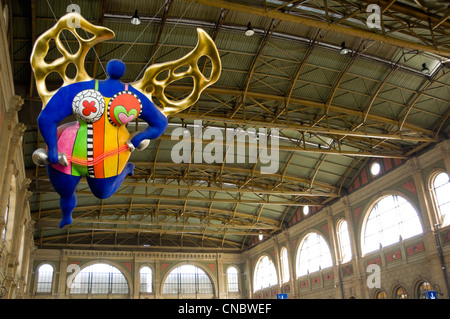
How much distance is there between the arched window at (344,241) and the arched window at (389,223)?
2.15 metres

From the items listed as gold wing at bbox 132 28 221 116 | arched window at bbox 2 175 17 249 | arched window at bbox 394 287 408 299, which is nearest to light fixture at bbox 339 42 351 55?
gold wing at bbox 132 28 221 116

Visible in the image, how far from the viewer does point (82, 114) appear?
5.84 meters

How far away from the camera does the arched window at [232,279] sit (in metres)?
47.6

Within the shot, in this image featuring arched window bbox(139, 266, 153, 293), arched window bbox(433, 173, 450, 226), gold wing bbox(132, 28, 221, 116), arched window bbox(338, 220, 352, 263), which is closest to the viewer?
gold wing bbox(132, 28, 221, 116)

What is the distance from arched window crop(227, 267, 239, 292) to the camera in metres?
47.6

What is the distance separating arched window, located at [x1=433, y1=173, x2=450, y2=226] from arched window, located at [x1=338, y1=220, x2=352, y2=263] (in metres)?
8.44

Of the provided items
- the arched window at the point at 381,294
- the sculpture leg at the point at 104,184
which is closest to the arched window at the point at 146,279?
the arched window at the point at 381,294

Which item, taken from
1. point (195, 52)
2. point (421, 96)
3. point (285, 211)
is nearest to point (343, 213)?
point (285, 211)

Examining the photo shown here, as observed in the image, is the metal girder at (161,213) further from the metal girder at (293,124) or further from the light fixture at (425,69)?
the light fixture at (425,69)

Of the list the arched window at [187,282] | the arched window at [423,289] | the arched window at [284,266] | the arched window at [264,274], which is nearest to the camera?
the arched window at [423,289]

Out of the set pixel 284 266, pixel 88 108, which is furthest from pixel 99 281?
pixel 88 108

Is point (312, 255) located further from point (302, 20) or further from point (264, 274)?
point (302, 20)

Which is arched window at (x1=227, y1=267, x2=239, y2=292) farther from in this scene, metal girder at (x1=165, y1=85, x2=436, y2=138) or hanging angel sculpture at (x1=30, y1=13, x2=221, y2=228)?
hanging angel sculpture at (x1=30, y1=13, x2=221, y2=228)

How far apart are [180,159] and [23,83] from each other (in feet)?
41.5
